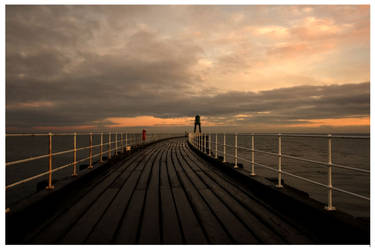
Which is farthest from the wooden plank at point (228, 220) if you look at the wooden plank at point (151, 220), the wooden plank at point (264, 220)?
the wooden plank at point (151, 220)

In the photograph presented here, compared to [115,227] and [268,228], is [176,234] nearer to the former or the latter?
[115,227]

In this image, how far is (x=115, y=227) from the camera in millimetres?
3160

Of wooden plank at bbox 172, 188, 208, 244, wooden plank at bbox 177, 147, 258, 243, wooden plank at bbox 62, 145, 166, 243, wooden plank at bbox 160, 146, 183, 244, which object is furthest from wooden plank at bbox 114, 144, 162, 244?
wooden plank at bbox 177, 147, 258, 243

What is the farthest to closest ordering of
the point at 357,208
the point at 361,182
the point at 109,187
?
the point at 361,182 < the point at 357,208 < the point at 109,187

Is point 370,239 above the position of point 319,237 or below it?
above

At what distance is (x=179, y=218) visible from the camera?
351 centimetres

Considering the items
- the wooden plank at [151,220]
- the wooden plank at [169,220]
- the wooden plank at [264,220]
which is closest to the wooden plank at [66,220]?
the wooden plank at [151,220]

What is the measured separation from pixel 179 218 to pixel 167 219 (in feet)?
0.56

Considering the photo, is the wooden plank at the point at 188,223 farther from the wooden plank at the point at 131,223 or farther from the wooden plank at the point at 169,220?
the wooden plank at the point at 131,223

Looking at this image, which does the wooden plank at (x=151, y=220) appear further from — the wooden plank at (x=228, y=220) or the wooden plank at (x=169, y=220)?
the wooden plank at (x=228, y=220)

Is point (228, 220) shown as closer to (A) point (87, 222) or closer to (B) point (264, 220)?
(B) point (264, 220)

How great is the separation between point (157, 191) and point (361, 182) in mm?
22649

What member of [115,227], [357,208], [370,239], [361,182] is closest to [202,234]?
[115,227]

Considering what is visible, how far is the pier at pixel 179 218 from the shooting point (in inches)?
111
